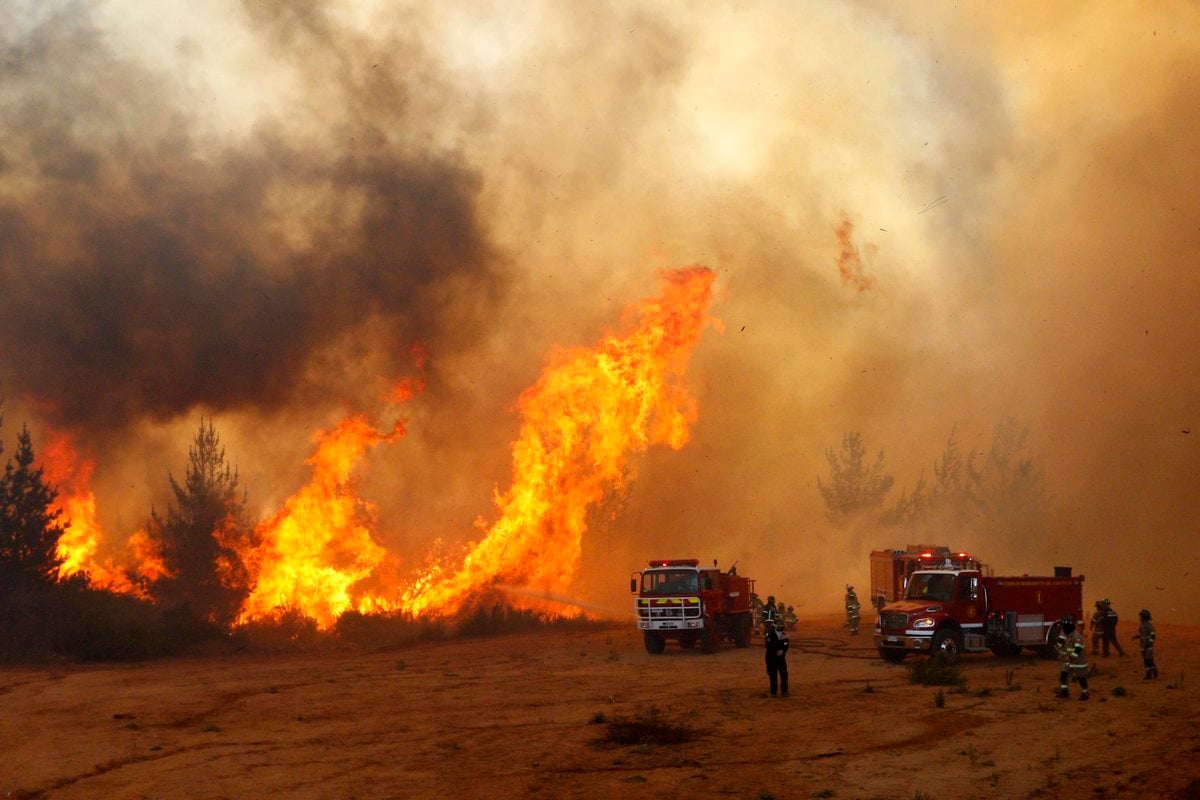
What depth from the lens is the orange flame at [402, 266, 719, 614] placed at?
3788 centimetres

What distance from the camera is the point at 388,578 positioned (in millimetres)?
40406

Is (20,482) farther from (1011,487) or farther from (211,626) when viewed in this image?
(1011,487)

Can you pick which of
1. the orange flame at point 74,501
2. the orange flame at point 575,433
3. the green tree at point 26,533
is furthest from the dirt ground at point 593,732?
the orange flame at point 74,501

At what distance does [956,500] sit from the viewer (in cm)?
6919

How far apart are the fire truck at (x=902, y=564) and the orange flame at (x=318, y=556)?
17694mm

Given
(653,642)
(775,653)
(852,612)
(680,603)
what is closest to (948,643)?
(775,653)

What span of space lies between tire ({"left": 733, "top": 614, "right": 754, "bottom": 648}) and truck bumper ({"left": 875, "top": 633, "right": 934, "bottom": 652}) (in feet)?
20.4

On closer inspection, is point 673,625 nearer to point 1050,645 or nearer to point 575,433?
point 1050,645

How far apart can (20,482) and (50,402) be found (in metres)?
11.1

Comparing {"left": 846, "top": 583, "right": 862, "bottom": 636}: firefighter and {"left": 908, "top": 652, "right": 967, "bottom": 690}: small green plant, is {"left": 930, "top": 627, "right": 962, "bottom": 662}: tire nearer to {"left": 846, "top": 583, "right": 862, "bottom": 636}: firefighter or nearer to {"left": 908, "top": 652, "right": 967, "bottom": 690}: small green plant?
{"left": 908, "top": 652, "right": 967, "bottom": 690}: small green plant

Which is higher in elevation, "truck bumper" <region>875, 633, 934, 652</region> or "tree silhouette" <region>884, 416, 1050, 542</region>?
"tree silhouette" <region>884, 416, 1050, 542</region>

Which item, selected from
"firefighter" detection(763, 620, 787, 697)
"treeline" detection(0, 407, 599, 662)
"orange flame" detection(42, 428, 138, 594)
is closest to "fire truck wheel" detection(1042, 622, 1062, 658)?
"firefighter" detection(763, 620, 787, 697)

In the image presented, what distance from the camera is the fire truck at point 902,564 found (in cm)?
2984

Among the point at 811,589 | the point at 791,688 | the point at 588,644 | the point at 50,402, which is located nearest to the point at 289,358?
the point at 50,402
